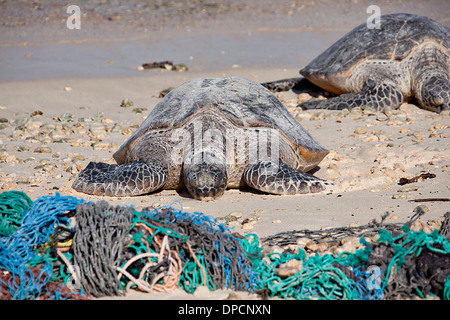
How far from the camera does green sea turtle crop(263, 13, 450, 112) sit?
7.41 meters

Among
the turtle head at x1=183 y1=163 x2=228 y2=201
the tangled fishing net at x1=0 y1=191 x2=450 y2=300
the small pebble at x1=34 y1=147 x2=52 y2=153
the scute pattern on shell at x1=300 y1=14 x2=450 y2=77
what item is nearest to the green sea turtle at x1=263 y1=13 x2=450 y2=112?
the scute pattern on shell at x1=300 y1=14 x2=450 y2=77

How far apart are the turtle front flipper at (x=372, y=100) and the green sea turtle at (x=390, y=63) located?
0.01m

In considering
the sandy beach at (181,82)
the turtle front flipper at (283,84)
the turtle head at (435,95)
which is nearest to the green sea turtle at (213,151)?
the sandy beach at (181,82)

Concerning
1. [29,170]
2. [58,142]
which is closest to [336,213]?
[29,170]

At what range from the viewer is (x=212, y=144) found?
4.74m

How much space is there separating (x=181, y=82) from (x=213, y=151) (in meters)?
4.06

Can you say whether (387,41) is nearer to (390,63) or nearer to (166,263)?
(390,63)

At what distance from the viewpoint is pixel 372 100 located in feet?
23.0

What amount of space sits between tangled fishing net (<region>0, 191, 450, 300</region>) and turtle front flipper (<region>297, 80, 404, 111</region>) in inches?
176

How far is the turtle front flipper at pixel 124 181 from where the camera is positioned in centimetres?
445

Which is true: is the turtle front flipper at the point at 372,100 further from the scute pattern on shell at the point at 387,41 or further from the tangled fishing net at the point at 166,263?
the tangled fishing net at the point at 166,263

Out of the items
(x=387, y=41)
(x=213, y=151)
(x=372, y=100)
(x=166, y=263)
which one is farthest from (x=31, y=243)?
(x=387, y=41)

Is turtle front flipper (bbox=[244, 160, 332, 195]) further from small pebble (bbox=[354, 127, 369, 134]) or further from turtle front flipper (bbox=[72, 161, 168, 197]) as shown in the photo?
small pebble (bbox=[354, 127, 369, 134])
